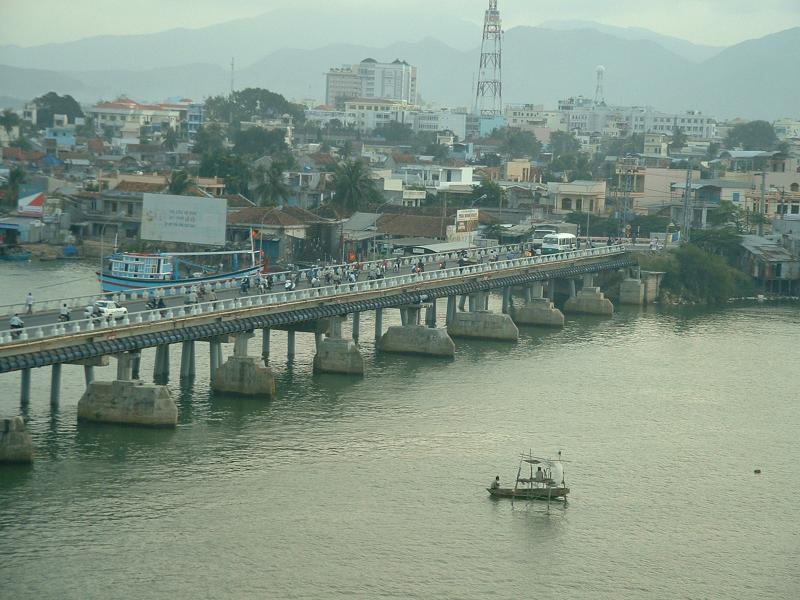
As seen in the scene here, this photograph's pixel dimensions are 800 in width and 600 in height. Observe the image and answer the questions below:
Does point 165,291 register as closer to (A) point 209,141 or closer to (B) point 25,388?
(B) point 25,388

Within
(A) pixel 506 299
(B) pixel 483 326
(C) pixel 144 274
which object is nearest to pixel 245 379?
(B) pixel 483 326

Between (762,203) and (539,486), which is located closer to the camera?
(539,486)

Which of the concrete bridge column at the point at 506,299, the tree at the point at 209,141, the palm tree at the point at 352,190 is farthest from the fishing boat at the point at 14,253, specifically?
the tree at the point at 209,141

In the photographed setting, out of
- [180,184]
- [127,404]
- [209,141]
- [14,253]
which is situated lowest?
[127,404]

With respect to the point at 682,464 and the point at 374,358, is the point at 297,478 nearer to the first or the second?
the point at 682,464

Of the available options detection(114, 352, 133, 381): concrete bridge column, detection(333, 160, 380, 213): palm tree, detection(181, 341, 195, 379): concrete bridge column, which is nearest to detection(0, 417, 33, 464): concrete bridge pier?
detection(114, 352, 133, 381): concrete bridge column

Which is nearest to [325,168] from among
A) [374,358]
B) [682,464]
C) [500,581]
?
[374,358]
